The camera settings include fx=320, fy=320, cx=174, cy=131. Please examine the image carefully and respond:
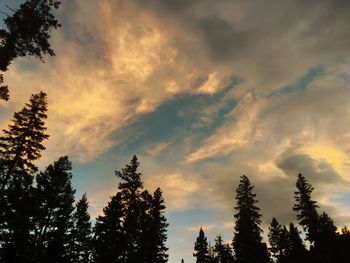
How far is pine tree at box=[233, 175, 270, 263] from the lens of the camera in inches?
1822

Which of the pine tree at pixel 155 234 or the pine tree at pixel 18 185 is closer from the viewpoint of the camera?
the pine tree at pixel 18 185

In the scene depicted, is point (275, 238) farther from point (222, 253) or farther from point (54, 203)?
point (54, 203)

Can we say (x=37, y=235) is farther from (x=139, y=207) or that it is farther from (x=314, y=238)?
(x=314, y=238)

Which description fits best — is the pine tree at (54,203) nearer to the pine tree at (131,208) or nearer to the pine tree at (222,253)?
the pine tree at (131,208)

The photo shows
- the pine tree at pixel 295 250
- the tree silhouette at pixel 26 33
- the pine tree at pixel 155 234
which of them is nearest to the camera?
the tree silhouette at pixel 26 33

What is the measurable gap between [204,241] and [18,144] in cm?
5845

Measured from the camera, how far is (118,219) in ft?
133

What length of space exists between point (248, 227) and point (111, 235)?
20393mm

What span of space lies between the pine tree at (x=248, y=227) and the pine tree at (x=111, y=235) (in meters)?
19.1

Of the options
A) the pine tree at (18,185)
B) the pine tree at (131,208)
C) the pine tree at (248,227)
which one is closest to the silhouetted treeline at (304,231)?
the pine tree at (248,227)

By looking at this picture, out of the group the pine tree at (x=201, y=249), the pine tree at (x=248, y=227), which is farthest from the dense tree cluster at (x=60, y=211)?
the pine tree at (x=201, y=249)

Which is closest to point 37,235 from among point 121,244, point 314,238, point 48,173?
point 48,173

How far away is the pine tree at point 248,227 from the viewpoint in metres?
46.3

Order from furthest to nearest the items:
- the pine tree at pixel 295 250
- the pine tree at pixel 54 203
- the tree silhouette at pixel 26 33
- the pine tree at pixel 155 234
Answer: the pine tree at pixel 295 250
the pine tree at pixel 155 234
the pine tree at pixel 54 203
the tree silhouette at pixel 26 33
